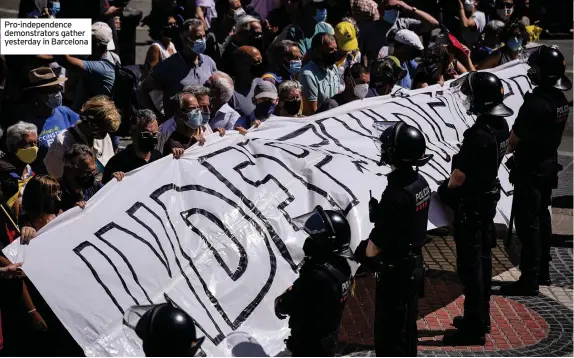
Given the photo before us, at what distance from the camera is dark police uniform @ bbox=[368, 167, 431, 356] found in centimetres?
718

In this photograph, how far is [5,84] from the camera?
37.8 feet

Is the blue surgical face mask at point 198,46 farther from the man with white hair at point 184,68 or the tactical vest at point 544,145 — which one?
the tactical vest at point 544,145

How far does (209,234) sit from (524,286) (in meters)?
3.55

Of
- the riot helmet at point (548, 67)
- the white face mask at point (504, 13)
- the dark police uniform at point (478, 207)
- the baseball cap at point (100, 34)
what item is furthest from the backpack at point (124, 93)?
the white face mask at point (504, 13)

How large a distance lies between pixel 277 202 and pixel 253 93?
7.98ft

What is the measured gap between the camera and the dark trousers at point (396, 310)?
7.36 m

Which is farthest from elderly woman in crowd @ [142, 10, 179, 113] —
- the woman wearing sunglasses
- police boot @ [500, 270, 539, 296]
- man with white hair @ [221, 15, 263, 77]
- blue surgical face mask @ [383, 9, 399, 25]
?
police boot @ [500, 270, 539, 296]

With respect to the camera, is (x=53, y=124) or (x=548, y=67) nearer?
(x=53, y=124)

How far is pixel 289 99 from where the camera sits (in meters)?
9.73

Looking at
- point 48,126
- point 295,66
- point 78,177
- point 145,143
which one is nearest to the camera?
point 78,177

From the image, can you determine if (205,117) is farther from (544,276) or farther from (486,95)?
(544,276)

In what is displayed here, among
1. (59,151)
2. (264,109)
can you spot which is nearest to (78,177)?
(59,151)

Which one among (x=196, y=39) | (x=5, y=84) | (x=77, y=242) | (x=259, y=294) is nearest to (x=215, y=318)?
(x=259, y=294)

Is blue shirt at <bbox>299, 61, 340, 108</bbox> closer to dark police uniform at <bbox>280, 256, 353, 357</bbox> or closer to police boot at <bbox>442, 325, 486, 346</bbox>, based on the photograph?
police boot at <bbox>442, 325, 486, 346</bbox>
